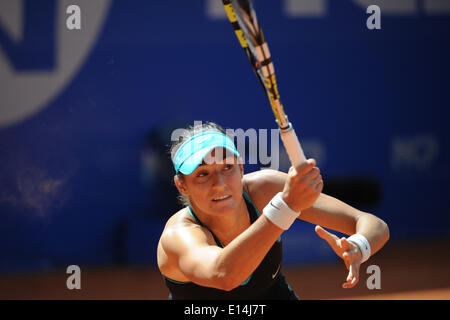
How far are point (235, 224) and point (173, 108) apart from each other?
495 cm

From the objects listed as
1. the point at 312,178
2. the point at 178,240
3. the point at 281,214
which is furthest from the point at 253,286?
the point at 312,178

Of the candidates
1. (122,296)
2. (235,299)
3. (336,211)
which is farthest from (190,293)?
(122,296)

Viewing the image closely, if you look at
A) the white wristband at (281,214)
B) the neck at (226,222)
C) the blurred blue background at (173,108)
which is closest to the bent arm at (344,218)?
the neck at (226,222)

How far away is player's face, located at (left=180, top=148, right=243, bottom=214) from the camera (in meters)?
2.87

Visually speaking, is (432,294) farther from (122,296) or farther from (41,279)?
(41,279)

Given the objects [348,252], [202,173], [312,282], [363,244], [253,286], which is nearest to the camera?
[348,252]

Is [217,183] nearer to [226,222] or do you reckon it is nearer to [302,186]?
[226,222]

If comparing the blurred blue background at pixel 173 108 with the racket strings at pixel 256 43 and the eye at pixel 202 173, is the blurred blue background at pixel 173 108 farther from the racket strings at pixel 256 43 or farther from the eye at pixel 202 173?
the racket strings at pixel 256 43

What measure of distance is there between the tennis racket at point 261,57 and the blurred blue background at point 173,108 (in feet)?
15.8

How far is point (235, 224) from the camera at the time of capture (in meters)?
3.10

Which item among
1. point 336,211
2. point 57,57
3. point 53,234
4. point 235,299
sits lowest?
point 235,299

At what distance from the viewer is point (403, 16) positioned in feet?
27.9

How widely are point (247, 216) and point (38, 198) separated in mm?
4321

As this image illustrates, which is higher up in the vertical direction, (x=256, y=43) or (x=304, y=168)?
(x=256, y=43)
